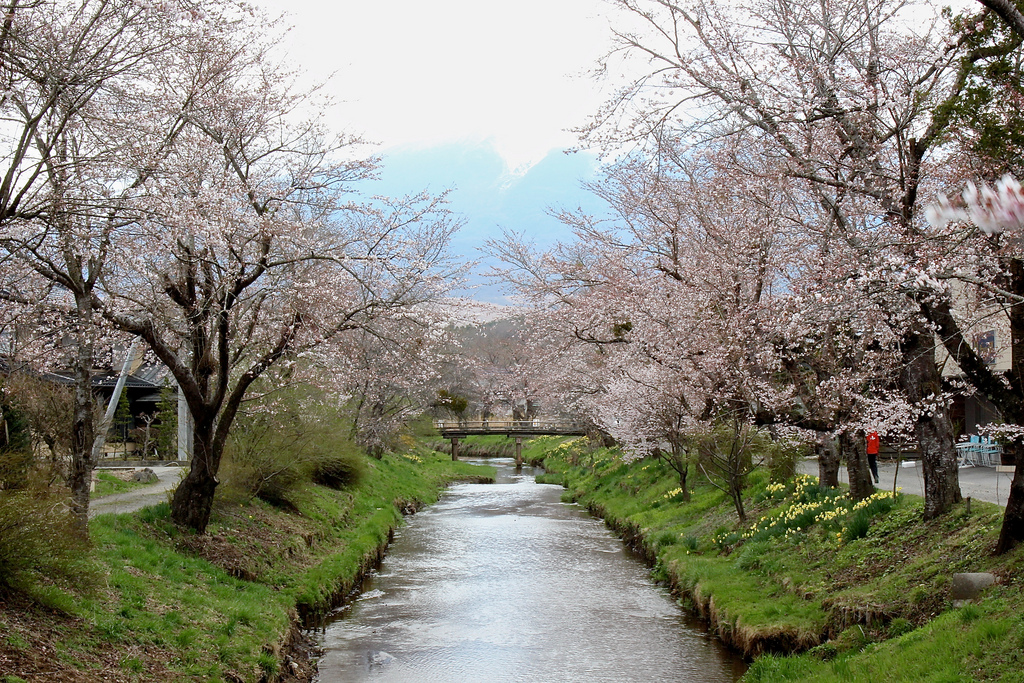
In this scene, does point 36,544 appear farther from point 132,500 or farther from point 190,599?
point 132,500

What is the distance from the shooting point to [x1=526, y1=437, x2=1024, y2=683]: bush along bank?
7.14 metres

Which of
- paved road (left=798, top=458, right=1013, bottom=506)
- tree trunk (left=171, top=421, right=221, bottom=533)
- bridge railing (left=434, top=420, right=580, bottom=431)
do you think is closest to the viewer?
tree trunk (left=171, top=421, right=221, bottom=533)

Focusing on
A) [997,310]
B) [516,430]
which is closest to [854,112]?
[997,310]

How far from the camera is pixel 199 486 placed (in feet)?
42.4

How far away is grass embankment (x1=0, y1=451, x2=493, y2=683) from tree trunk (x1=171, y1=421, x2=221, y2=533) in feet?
0.85

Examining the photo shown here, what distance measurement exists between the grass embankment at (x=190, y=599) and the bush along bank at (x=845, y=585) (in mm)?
6065

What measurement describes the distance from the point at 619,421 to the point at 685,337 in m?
8.85

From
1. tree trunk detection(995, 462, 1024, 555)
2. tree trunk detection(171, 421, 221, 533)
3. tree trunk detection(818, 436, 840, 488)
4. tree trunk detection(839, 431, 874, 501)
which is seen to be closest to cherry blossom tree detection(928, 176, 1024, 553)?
tree trunk detection(995, 462, 1024, 555)

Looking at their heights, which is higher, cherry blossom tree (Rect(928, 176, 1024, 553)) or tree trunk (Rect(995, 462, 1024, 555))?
A: cherry blossom tree (Rect(928, 176, 1024, 553))

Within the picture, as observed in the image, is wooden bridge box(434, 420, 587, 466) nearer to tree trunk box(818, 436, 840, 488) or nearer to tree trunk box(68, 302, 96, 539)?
tree trunk box(818, 436, 840, 488)

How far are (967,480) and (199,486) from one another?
16104 mm

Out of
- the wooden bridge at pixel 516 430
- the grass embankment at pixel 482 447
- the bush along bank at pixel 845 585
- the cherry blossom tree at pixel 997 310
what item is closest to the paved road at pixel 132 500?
the bush along bank at pixel 845 585

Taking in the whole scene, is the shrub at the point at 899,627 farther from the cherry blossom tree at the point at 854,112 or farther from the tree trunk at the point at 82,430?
the tree trunk at the point at 82,430

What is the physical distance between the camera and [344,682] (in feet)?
32.4
